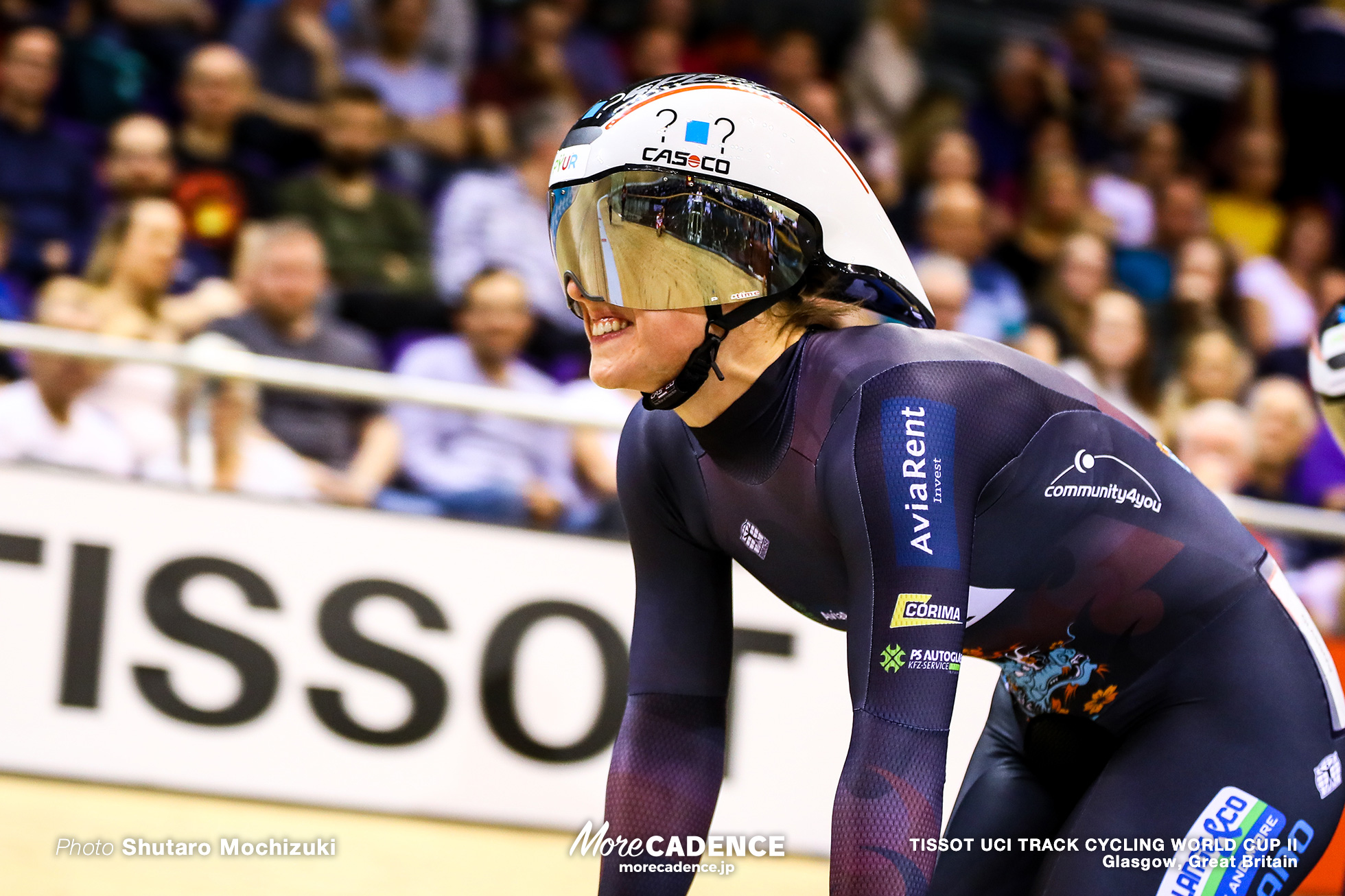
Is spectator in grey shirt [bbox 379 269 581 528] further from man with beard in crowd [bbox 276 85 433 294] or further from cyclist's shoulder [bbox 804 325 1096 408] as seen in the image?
cyclist's shoulder [bbox 804 325 1096 408]

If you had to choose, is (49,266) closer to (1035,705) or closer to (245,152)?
(245,152)

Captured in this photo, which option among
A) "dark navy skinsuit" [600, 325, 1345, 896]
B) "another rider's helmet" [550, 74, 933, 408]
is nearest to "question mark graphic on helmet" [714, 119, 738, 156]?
"another rider's helmet" [550, 74, 933, 408]

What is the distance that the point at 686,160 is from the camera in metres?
2.28

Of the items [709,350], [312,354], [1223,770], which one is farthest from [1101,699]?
[312,354]

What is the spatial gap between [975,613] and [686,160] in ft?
2.69

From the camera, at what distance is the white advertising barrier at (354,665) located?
16.8 ft

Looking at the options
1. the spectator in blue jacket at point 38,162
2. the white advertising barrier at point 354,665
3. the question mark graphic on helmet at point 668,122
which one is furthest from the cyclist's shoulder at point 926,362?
the spectator in blue jacket at point 38,162

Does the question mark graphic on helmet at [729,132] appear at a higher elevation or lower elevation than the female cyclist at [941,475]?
higher

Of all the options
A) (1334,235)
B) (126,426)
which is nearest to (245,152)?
(126,426)

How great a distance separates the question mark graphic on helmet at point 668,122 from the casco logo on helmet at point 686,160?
0.06 feet

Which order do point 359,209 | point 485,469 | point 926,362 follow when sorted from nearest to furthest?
point 926,362 → point 485,469 → point 359,209

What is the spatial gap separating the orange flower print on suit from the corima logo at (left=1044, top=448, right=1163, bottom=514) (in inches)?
11.8

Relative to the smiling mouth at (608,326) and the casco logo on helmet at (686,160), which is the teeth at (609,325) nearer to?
the smiling mouth at (608,326)

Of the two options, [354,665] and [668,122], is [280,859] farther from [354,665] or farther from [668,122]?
[668,122]
